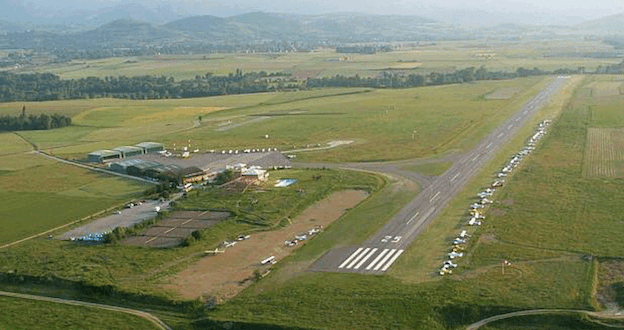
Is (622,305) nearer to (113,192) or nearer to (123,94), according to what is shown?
(113,192)

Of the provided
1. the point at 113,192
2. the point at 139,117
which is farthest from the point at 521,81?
the point at 113,192

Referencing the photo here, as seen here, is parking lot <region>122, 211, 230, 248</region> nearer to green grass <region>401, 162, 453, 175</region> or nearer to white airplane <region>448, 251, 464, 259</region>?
white airplane <region>448, 251, 464, 259</region>

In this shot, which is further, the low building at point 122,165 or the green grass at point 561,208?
the low building at point 122,165

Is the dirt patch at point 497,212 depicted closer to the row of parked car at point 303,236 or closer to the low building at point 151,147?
the row of parked car at point 303,236

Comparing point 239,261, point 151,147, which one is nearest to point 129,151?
point 151,147

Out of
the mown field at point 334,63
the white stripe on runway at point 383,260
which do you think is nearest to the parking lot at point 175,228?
the white stripe on runway at point 383,260

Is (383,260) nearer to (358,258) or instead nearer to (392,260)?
(392,260)
